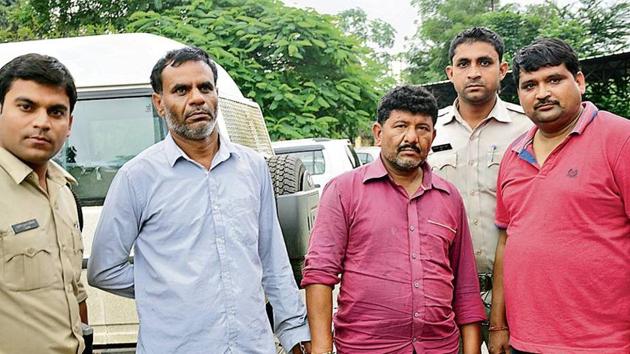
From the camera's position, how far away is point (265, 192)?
8.36 ft

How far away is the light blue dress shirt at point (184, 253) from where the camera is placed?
2.23 metres

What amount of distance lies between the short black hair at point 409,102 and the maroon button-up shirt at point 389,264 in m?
0.22

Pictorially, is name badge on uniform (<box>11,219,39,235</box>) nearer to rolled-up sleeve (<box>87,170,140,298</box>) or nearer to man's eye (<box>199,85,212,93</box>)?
rolled-up sleeve (<box>87,170,140,298</box>)

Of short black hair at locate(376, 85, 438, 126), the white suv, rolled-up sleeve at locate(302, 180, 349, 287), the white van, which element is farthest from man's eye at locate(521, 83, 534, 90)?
the white suv

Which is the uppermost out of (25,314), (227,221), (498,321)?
(227,221)

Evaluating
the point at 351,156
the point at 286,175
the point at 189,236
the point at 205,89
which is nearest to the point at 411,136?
the point at 205,89

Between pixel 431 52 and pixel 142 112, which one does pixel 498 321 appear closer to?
pixel 142 112

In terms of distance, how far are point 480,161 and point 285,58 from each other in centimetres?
930

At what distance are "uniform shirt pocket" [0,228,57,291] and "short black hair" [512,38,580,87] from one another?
1858mm

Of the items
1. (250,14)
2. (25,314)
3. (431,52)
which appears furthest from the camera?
(431,52)

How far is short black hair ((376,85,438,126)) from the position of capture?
2.48 m

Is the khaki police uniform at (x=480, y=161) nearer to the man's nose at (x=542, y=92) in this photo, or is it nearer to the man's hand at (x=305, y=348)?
the man's nose at (x=542, y=92)

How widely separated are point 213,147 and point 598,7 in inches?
1054

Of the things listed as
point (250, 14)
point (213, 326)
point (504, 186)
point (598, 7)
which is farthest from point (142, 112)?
point (598, 7)
